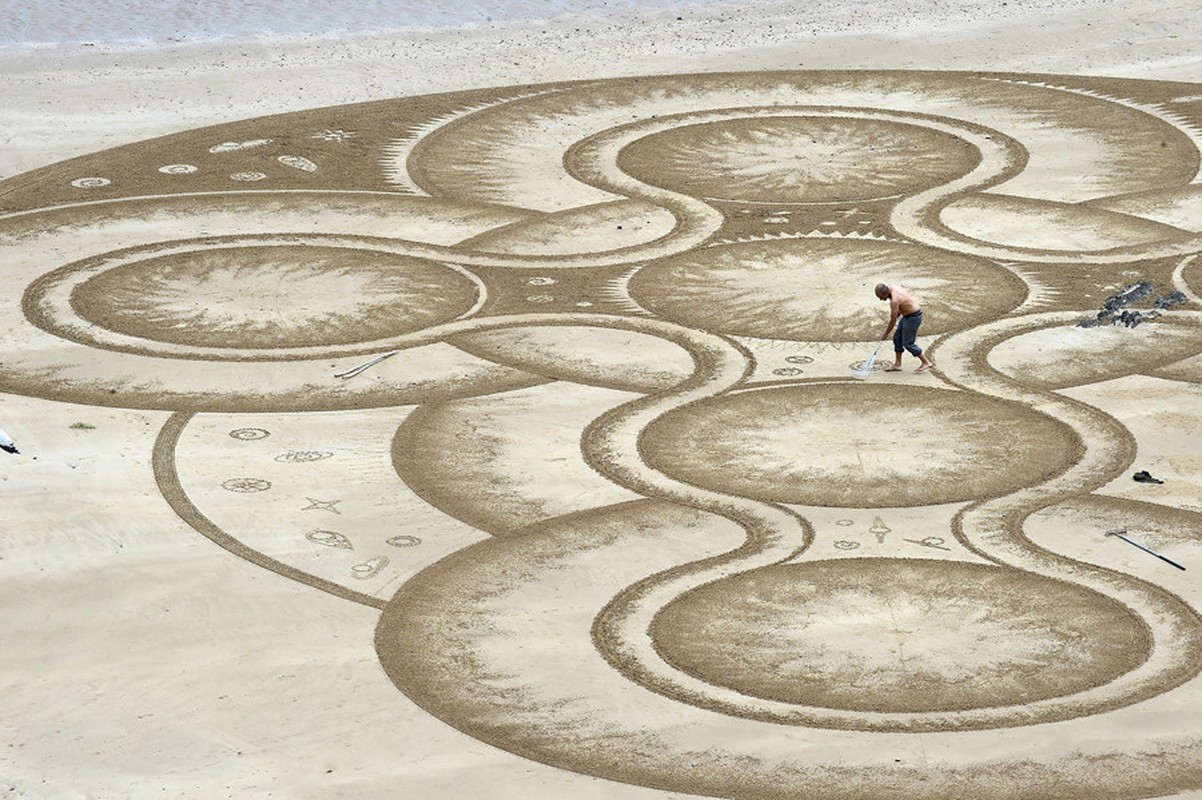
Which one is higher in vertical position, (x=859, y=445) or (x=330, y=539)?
(x=859, y=445)

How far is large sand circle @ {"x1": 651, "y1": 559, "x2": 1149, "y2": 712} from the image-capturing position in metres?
21.1

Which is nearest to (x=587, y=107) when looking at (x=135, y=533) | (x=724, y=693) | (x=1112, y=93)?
(x=1112, y=93)

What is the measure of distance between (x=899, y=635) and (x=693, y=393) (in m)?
7.29

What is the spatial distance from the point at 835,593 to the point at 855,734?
3043 millimetres

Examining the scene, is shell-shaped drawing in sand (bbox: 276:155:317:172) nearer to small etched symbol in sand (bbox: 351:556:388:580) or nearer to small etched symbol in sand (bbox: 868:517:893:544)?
small etched symbol in sand (bbox: 351:556:388:580)

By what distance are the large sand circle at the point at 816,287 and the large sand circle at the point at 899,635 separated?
8.00m

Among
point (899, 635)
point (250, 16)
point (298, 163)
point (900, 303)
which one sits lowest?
point (899, 635)

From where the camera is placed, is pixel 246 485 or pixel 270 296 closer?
pixel 246 485

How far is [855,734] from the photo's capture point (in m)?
20.2

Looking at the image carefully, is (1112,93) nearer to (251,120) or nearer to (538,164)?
(538,164)

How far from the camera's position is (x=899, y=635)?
2212 centimetres

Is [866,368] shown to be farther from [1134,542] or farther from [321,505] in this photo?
[321,505]

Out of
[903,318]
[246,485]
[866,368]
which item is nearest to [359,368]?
[246,485]

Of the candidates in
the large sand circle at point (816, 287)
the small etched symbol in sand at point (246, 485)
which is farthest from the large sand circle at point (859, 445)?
the small etched symbol in sand at point (246, 485)
